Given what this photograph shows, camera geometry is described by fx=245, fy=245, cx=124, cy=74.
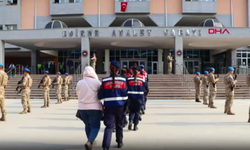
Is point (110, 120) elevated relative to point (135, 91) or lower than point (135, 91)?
lower

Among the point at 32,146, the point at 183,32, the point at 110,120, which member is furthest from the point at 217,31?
the point at 32,146

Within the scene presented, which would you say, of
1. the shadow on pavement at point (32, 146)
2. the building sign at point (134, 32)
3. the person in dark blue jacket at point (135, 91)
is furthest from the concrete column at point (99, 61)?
the shadow on pavement at point (32, 146)

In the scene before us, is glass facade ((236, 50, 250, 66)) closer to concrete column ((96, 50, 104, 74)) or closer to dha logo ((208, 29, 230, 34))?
dha logo ((208, 29, 230, 34))

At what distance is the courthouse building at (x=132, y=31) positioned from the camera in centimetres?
2206

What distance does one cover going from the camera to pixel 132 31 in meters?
21.8

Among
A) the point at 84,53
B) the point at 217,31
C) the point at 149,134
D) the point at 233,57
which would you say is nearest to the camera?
the point at 149,134

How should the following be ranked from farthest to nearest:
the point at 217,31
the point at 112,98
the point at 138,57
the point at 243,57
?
the point at 138,57 → the point at 243,57 → the point at 217,31 → the point at 112,98

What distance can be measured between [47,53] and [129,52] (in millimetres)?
10972

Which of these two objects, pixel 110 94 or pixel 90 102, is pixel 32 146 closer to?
pixel 90 102

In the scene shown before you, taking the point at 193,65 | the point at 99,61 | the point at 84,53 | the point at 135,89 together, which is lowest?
the point at 135,89

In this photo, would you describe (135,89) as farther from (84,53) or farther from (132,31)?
(84,53)

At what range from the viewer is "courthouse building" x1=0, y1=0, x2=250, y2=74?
72.4ft

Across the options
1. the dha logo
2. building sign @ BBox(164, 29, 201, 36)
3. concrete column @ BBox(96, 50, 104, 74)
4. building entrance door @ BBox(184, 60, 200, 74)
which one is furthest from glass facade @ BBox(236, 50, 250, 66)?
concrete column @ BBox(96, 50, 104, 74)

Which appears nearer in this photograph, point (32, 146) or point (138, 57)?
point (32, 146)
